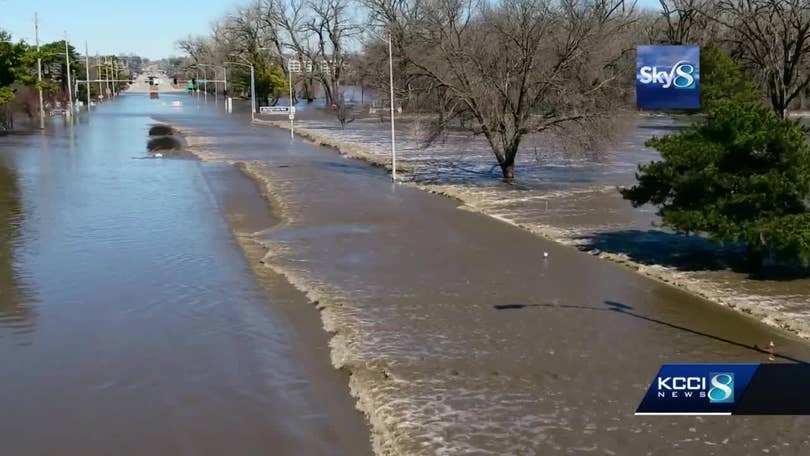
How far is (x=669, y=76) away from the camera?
20.3 m

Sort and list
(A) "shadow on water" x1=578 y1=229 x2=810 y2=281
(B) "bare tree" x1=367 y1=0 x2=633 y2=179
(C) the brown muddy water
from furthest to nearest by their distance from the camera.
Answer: (B) "bare tree" x1=367 y1=0 x2=633 y2=179 → (A) "shadow on water" x1=578 y1=229 x2=810 y2=281 → (C) the brown muddy water

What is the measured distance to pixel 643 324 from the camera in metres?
13.8

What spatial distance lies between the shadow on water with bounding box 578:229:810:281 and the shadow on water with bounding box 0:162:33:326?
1172 centimetres

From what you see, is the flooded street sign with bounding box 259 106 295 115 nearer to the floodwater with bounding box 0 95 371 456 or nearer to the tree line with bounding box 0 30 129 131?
the tree line with bounding box 0 30 129 131

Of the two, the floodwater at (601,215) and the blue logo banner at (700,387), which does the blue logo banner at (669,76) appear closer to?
the floodwater at (601,215)

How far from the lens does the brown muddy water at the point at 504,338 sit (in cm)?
941

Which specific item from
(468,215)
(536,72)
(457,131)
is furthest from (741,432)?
(457,131)

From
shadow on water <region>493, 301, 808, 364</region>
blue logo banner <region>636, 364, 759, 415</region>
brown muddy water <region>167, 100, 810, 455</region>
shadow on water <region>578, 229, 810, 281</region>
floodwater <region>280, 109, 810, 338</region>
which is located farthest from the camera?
shadow on water <region>578, 229, 810, 281</region>

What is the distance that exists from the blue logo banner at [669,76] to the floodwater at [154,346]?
918 cm

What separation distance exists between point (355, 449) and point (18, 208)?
20918 millimetres

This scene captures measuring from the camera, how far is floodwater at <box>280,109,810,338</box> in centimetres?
1577

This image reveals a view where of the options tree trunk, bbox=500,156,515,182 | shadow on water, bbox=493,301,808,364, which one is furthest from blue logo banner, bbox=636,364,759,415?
tree trunk, bbox=500,156,515,182

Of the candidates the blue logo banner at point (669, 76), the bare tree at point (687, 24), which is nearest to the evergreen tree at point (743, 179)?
the blue logo banner at point (669, 76)

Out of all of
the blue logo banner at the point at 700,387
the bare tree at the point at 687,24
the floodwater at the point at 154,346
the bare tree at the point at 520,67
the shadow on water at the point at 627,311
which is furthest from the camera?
the bare tree at the point at 687,24
